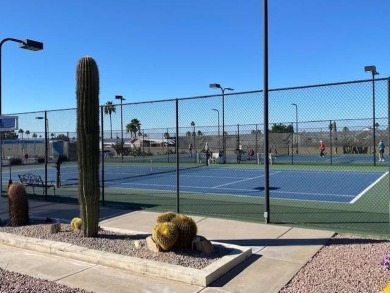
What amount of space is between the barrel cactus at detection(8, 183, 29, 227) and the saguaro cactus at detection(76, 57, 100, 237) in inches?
79.4

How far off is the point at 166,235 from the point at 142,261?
0.56m

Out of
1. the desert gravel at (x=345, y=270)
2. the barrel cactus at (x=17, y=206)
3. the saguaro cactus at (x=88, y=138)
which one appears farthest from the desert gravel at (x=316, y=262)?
the barrel cactus at (x=17, y=206)

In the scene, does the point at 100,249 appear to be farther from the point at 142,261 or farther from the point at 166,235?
the point at 166,235

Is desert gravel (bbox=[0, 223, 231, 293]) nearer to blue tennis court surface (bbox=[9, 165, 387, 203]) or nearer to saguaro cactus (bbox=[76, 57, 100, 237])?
saguaro cactus (bbox=[76, 57, 100, 237])

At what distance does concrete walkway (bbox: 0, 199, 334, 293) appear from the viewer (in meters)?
5.61

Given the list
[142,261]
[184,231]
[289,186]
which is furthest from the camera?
[289,186]

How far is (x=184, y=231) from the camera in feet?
21.9

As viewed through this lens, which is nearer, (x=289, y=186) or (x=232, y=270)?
(x=232, y=270)

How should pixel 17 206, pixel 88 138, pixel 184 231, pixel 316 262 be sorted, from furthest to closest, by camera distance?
pixel 17 206 < pixel 88 138 < pixel 184 231 < pixel 316 262

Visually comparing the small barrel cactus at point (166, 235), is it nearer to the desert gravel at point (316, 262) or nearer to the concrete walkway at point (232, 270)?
the desert gravel at point (316, 262)

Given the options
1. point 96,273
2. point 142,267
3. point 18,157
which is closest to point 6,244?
point 96,273

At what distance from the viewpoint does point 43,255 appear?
710 cm

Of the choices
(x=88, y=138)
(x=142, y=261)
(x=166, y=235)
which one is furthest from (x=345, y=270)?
(x=88, y=138)

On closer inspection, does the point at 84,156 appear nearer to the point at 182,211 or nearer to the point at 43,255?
the point at 43,255
